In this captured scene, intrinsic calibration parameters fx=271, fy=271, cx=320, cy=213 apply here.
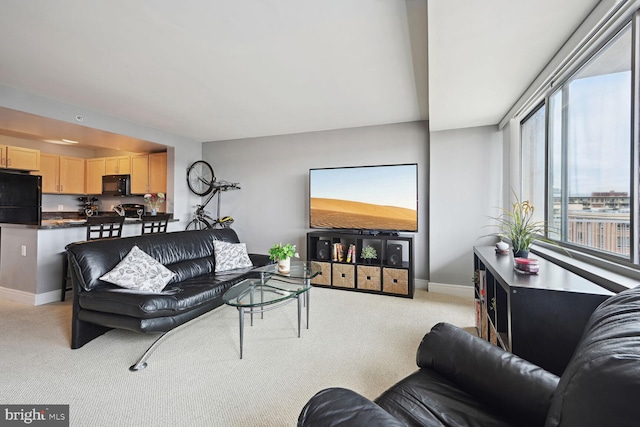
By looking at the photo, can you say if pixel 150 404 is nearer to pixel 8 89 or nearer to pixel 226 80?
pixel 226 80

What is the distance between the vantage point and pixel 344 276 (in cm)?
397

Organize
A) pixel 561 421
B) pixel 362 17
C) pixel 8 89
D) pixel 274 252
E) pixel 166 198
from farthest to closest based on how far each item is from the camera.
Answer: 1. pixel 166 198
2. pixel 8 89
3. pixel 274 252
4. pixel 362 17
5. pixel 561 421

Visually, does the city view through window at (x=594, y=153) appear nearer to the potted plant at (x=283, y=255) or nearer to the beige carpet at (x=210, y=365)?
the beige carpet at (x=210, y=365)

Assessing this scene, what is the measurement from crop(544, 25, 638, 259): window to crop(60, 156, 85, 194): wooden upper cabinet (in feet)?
26.6

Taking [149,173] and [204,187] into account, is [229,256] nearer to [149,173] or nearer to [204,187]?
[204,187]

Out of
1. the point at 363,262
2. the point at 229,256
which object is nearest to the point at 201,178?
the point at 229,256

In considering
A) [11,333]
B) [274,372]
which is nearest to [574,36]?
[274,372]

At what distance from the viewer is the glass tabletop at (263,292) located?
6.98 ft

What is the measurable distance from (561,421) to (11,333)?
389 centimetres

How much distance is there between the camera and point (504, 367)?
1.07 meters

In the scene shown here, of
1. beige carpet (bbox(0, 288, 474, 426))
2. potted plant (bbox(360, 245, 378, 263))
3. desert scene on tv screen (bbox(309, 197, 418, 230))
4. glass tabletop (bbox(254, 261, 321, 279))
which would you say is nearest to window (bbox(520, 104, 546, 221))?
desert scene on tv screen (bbox(309, 197, 418, 230))

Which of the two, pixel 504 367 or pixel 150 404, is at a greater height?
pixel 504 367

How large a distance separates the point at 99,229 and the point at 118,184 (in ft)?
8.24

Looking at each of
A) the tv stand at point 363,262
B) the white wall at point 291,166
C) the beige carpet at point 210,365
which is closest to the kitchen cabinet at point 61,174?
the white wall at point 291,166
